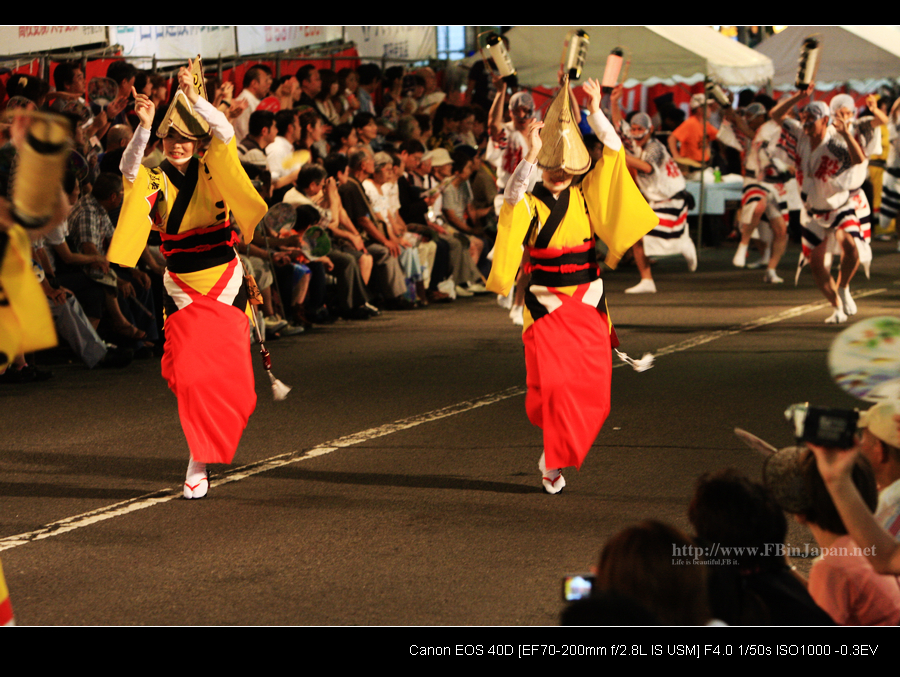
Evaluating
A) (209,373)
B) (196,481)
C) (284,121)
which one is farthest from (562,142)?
(284,121)

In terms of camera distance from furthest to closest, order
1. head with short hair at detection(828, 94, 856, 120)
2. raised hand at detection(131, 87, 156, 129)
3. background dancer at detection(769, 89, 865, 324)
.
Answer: background dancer at detection(769, 89, 865, 324) → head with short hair at detection(828, 94, 856, 120) → raised hand at detection(131, 87, 156, 129)

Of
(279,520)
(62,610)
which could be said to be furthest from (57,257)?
(62,610)

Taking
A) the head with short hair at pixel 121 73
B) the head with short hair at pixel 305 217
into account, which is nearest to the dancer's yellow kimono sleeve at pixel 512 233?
the head with short hair at pixel 305 217

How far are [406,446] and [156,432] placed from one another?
145 centimetres

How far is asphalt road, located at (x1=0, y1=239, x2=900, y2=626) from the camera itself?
399cm

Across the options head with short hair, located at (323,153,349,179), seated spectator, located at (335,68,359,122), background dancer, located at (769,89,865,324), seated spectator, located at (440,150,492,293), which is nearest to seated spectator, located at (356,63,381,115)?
seated spectator, located at (335,68,359,122)

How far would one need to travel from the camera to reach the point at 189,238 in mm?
5344

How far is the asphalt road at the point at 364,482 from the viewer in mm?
3992

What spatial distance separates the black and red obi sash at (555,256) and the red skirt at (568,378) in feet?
0.32

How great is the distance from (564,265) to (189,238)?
5.70ft

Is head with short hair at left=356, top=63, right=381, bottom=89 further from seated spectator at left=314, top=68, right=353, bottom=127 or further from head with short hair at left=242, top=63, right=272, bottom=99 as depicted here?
head with short hair at left=242, top=63, right=272, bottom=99

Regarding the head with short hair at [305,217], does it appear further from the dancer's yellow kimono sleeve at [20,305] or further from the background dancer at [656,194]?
the dancer's yellow kimono sleeve at [20,305]

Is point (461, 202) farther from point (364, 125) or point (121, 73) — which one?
point (121, 73)

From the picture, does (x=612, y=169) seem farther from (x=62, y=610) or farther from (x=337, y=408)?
(x=62, y=610)
